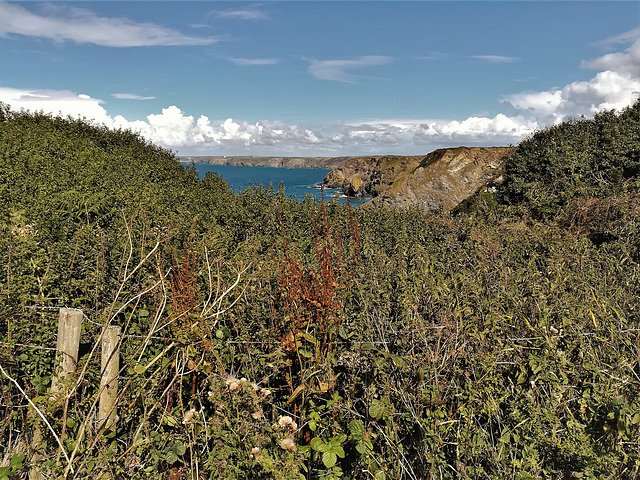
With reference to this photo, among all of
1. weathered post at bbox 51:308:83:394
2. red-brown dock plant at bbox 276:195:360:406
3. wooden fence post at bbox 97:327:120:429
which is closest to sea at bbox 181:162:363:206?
red-brown dock plant at bbox 276:195:360:406

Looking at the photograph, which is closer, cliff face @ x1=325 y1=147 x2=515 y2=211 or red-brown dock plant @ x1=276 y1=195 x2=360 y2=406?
red-brown dock plant @ x1=276 y1=195 x2=360 y2=406

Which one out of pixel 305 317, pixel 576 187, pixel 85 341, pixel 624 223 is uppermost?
pixel 576 187

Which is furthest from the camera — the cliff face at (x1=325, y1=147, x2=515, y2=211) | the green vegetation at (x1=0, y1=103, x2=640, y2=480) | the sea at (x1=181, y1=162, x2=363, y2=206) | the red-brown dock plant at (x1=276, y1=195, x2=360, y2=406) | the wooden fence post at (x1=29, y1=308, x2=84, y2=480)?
the cliff face at (x1=325, y1=147, x2=515, y2=211)

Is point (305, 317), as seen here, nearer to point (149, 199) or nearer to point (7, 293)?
point (7, 293)

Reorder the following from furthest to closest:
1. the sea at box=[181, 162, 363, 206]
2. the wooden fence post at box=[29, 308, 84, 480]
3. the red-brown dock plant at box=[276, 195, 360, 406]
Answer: the sea at box=[181, 162, 363, 206] → the red-brown dock plant at box=[276, 195, 360, 406] → the wooden fence post at box=[29, 308, 84, 480]

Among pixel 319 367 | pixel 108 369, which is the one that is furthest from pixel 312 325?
pixel 108 369

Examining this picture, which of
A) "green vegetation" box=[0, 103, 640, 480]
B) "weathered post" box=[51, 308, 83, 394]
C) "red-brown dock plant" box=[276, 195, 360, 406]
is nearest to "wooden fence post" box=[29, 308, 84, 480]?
"weathered post" box=[51, 308, 83, 394]

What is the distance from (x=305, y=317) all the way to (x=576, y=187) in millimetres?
9745

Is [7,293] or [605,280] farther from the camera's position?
[605,280]

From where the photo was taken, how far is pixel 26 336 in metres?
3.39

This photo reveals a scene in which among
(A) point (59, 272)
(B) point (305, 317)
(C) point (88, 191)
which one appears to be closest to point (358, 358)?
(B) point (305, 317)

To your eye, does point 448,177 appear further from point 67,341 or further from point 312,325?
point 67,341

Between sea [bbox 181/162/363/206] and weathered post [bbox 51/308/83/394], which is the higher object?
sea [bbox 181/162/363/206]

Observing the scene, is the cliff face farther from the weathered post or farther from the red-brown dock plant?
the weathered post
